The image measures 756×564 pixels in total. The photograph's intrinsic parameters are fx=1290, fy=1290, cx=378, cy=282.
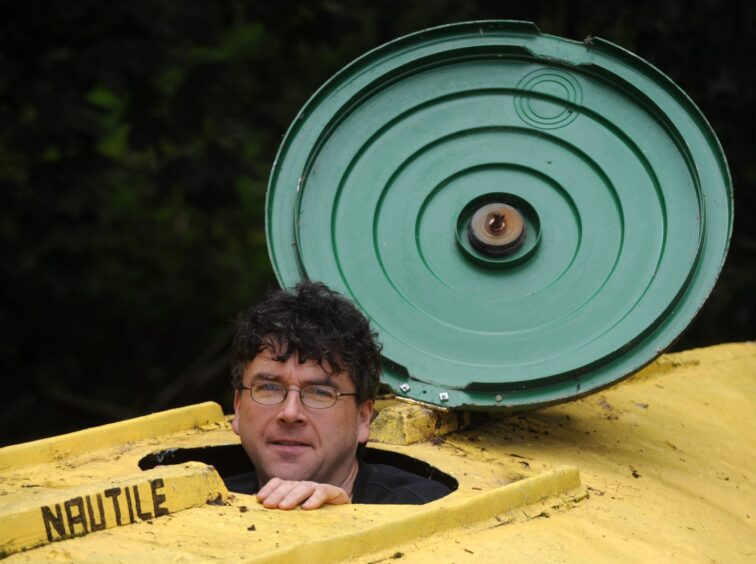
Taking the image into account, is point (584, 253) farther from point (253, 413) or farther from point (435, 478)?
point (253, 413)

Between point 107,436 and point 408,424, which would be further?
point 408,424

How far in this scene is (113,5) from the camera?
5789 millimetres

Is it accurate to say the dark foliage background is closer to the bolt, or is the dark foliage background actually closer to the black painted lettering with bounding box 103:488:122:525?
the bolt

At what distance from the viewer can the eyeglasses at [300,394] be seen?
9.46 feet

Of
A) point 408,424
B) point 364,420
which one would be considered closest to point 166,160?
point 408,424

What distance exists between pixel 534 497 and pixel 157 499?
0.85 metres

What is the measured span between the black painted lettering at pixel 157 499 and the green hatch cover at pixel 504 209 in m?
1.07

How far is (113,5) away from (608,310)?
3.29 metres

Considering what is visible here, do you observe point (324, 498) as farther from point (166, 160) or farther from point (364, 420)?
point (166, 160)

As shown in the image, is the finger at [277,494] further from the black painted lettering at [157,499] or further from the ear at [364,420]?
the ear at [364,420]

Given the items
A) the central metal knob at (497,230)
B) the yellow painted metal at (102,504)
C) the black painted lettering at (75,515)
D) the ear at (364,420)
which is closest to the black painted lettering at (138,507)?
the yellow painted metal at (102,504)

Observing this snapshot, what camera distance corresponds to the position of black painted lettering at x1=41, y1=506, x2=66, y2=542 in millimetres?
2188

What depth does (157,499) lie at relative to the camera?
2391 mm

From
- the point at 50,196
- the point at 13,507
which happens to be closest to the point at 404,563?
the point at 13,507
